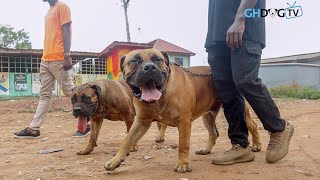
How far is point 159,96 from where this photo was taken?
120 inches

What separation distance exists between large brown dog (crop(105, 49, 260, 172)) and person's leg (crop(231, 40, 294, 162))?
522 millimetres

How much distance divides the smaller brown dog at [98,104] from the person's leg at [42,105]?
135 cm

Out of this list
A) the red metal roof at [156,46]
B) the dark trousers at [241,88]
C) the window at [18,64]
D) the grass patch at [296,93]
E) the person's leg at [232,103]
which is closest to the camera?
the dark trousers at [241,88]

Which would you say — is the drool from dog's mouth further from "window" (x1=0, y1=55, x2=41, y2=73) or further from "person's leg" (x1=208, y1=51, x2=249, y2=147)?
"window" (x1=0, y1=55, x2=41, y2=73)

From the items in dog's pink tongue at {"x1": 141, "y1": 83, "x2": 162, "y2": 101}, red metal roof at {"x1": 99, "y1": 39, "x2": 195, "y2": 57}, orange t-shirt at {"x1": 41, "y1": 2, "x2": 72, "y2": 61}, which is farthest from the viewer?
red metal roof at {"x1": 99, "y1": 39, "x2": 195, "y2": 57}

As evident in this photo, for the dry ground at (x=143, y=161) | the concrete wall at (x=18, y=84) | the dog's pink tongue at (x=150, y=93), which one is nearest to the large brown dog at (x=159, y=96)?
the dog's pink tongue at (x=150, y=93)

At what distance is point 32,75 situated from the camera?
2108 centimetres

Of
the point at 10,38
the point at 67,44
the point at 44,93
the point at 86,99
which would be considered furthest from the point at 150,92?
the point at 10,38

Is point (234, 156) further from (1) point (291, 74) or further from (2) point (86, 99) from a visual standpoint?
(1) point (291, 74)

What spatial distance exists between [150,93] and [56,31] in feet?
10.3

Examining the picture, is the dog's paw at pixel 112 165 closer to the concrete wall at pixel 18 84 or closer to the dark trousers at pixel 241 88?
the dark trousers at pixel 241 88

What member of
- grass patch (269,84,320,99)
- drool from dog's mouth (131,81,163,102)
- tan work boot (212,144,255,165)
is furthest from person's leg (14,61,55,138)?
grass patch (269,84,320,99)

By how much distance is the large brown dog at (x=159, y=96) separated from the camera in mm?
3080

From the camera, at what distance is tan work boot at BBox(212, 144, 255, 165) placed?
343cm
